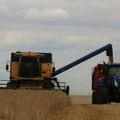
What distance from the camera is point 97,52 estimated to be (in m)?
42.1

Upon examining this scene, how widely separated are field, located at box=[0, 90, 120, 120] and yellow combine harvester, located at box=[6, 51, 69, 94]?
30.5ft

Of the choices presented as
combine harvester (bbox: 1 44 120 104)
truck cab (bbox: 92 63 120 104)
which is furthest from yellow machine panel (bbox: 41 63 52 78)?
truck cab (bbox: 92 63 120 104)

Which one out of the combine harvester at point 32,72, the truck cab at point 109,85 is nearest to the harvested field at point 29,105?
the truck cab at point 109,85

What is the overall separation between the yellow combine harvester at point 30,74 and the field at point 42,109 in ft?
30.5

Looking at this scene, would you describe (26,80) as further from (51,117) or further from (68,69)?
(51,117)

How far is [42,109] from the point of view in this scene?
21562mm

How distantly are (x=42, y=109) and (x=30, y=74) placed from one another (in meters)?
12.9

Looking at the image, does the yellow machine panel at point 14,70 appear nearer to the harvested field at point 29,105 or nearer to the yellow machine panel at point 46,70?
the yellow machine panel at point 46,70

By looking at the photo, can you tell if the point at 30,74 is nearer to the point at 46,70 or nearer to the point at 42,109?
the point at 46,70

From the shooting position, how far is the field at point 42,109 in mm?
20500

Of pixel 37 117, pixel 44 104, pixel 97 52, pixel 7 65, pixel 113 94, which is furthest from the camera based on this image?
pixel 97 52

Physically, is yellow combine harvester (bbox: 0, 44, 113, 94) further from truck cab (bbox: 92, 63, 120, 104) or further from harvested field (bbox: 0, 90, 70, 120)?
harvested field (bbox: 0, 90, 70, 120)

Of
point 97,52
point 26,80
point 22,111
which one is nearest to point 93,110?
point 22,111

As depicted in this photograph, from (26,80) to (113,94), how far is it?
278 inches
